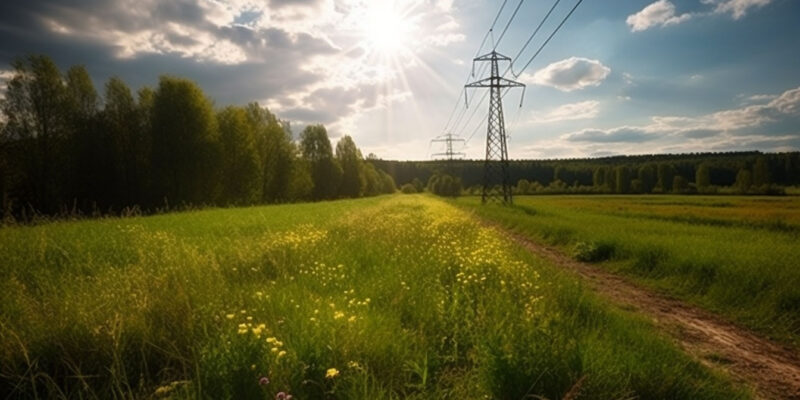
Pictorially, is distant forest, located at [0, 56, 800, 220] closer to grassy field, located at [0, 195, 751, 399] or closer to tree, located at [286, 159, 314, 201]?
tree, located at [286, 159, 314, 201]

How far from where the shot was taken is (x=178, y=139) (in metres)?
32.2

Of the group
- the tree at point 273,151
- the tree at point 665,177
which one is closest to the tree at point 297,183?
the tree at point 273,151

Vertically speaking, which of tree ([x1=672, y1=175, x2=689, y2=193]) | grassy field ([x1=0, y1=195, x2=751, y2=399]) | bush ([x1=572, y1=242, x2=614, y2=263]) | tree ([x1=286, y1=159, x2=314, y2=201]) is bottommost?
Result: tree ([x1=672, y1=175, x2=689, y2=193])

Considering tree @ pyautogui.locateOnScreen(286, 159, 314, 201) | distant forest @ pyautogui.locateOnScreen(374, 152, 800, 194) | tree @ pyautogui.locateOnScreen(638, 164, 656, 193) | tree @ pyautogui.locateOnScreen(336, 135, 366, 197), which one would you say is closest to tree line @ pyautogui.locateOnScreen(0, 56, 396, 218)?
tree @ pyautogui.locateOnScreen(286, 159, 314, 201)

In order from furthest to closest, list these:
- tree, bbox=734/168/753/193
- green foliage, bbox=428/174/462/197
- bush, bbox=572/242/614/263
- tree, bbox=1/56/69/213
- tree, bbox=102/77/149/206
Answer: green foliage, bbox=428/174/462/197 < tree, bbox=734/168/753/193 < tree, bbox=102/77/149/206 < tree, bbox=1/56/69/213 < bush, bbox=572/242/614/263

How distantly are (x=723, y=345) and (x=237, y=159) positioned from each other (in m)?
42.1

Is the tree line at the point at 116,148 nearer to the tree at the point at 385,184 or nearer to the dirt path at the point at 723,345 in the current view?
the dirt path at the point at 723,345

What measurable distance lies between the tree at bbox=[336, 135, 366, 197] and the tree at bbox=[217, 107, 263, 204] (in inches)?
1483

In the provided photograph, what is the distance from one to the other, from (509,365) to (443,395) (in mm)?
628

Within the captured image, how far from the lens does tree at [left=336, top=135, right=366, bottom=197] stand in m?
79.8

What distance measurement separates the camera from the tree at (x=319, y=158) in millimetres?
66875

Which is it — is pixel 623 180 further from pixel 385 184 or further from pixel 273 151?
pixel 273 151

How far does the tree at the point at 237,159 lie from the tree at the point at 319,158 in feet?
82.1

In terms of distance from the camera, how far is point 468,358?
3.82 meters
